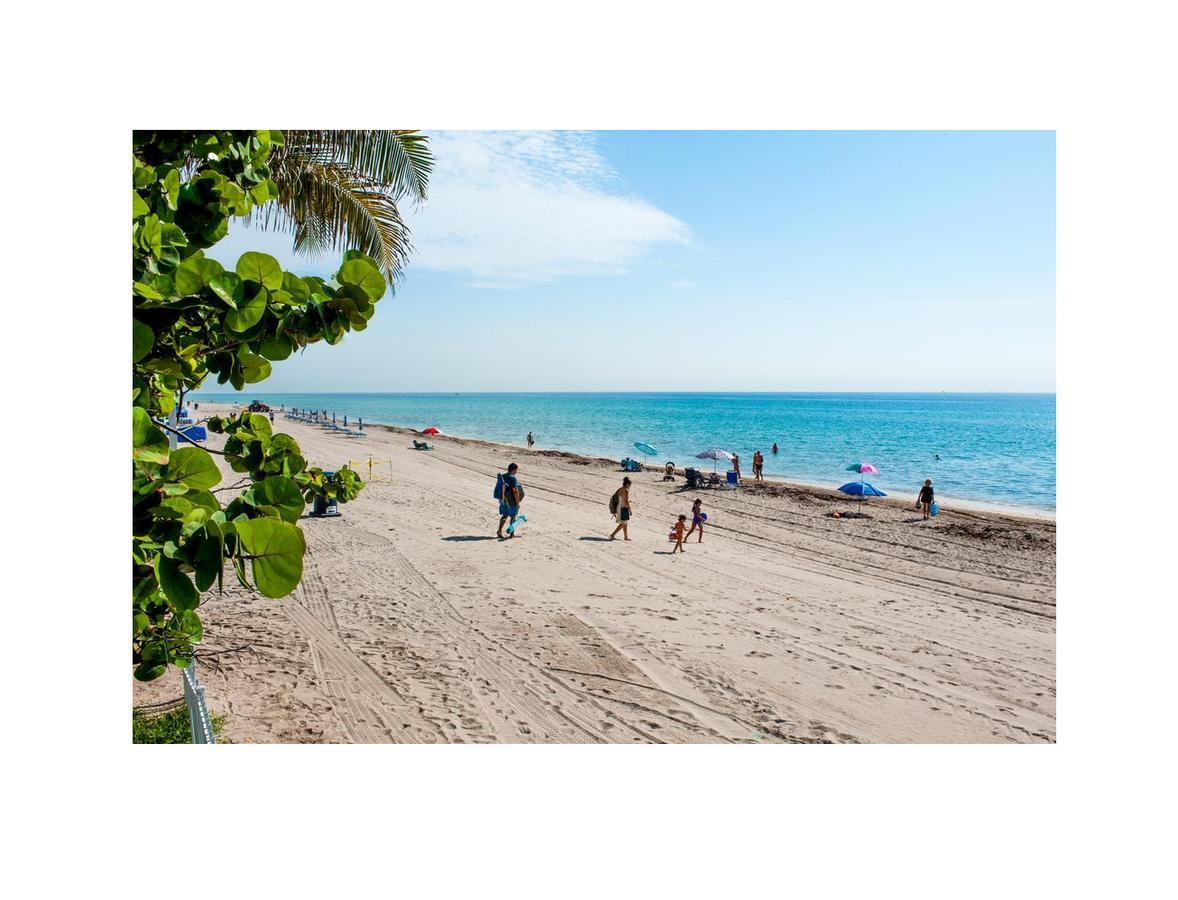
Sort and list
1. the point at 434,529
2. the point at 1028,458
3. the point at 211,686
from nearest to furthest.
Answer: the point at 211,686, the point at 434,529, the point at 1028,458

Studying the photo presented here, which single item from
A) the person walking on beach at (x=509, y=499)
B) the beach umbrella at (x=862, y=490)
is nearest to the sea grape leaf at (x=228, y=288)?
the person walking on beach at (x=509, y=499)

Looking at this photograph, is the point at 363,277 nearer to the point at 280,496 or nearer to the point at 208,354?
the point at 280,496

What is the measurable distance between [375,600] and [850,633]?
18.3 ft

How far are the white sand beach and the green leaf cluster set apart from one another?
3513 mm

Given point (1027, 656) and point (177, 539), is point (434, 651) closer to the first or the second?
point (177, 539)

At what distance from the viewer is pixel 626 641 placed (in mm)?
7262

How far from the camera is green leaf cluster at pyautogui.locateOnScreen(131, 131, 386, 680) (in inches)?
61.4

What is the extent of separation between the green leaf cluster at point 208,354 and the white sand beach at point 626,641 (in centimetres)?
351

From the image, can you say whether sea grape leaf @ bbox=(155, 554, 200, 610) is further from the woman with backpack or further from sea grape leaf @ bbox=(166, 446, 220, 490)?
the woman with backpack

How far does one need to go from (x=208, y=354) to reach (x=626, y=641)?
5.72 m

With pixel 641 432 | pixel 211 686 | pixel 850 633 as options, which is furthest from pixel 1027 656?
pixel 641 432

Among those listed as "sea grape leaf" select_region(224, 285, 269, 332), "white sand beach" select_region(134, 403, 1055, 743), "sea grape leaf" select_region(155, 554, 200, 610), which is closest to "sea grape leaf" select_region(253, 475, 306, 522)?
"sea grape leaf" select_region(155, 554, 200, 610)
